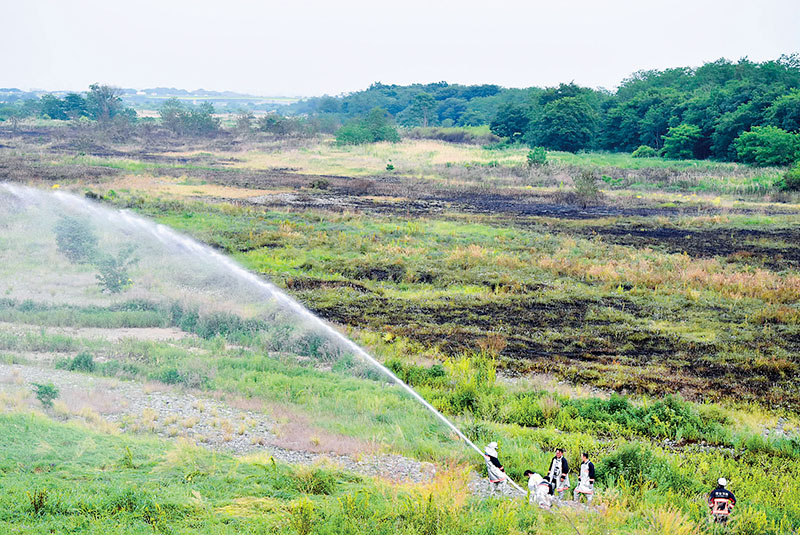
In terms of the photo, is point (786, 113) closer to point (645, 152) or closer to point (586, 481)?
point (645, 152)

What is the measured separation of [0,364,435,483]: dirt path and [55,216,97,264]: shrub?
43.5 ft

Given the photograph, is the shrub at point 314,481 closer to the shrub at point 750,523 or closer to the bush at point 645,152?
the shrub at point 750,523

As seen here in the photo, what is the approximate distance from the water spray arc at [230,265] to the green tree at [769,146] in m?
59.4

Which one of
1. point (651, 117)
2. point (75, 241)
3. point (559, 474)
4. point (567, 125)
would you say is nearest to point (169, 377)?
point (559, 474)

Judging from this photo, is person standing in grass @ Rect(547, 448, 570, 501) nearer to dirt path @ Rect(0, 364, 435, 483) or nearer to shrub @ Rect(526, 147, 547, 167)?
→ dirt path @ Rect(0, 364, 435, 483)

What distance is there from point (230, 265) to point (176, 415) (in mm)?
16469

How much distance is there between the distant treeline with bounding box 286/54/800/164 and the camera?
71.1m

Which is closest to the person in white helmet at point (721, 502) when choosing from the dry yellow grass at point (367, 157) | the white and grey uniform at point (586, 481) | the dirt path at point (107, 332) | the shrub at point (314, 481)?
the white and grey uniform at point (586, 481)

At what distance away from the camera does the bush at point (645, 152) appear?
8444cm

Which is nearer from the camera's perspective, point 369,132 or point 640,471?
point 640,471

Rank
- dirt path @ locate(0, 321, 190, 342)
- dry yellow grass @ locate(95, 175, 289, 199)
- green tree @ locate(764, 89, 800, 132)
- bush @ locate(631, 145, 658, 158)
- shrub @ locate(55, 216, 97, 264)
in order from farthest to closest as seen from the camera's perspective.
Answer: bush @ locate(631, 145, 658, 158)
green tree @ locate(764, 89, 800, 132)
dry yellow grass @ locate(95, 175, 289, 199)
shrub @ locate(55, 216, 97, 264)
dirt path @ locate(0, 321, 190, 342)

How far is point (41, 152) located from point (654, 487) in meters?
81.6

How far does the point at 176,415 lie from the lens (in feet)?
41.3

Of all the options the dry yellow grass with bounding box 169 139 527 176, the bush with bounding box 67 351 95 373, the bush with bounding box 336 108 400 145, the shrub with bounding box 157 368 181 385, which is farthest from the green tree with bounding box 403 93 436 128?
the shrub with bounding box 157 368 181 385
